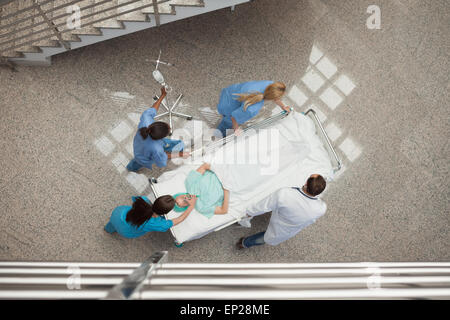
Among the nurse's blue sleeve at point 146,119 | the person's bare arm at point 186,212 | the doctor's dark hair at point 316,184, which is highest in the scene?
the nurse's blue sleeve at point 146,119

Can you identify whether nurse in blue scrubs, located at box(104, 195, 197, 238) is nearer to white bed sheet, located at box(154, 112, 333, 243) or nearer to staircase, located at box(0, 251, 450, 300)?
white bed sheet, located at box(154, 112, 333, 243)

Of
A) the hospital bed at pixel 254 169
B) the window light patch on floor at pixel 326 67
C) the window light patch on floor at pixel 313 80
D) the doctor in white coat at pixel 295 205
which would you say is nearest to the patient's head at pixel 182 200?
the hospital bed at pixel 254 169

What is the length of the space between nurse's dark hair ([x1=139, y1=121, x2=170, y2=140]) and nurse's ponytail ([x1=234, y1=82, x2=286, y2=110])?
0.77 metres

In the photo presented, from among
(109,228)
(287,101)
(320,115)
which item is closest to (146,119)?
(109,228)

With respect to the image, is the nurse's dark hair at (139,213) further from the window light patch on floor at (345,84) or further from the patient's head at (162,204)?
the window light patch on floor at (345,84)

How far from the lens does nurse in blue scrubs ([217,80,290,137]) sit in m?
2.58

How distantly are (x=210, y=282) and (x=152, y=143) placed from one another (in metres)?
1.57

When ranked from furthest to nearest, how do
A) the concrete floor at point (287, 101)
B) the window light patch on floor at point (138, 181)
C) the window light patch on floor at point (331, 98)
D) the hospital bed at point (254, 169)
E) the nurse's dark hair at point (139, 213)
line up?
the window light patch on floor at point (331, 98)
the window light patch on floor at point (138, 181)
the concrete floor at point (287, 101)
the hospital bed at point (254, 169)
the nurse's dark hair at point (139, 213)

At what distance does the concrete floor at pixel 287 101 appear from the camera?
9.88 feet

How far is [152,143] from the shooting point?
2498 mm

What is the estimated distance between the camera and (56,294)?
102 centimetres

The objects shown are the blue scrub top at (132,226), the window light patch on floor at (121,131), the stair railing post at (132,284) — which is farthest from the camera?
the window light patch on floor at (121,131)

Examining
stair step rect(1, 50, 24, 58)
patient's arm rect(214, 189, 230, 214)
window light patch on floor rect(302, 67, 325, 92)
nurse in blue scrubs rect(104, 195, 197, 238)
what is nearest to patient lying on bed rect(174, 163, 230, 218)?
patient's arm rect(214, 189, 230, 214)
